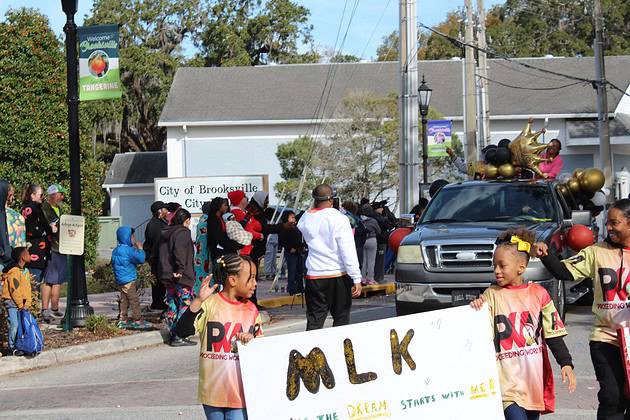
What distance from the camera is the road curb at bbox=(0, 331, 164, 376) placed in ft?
39.2

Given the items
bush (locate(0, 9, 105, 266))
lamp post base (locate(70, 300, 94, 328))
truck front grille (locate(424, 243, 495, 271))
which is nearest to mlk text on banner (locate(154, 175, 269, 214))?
bush (locate(0, 9, 105, 266))

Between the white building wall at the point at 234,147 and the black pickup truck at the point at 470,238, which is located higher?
the white building wall at the point at 234,147

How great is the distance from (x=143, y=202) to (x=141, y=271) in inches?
1464

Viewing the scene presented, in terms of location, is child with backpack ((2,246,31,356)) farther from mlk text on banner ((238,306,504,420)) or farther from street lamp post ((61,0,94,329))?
mlk text on banner ((238,306,504,420))

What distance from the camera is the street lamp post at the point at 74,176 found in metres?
14.0

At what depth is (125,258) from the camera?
45.0ft

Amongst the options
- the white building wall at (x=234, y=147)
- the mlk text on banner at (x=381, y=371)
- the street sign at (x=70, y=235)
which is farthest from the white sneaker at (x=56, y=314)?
the white building wall at (x=234, y=147)

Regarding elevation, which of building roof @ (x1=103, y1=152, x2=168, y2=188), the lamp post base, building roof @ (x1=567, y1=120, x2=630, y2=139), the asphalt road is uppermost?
building roof @ (x1=567, y1=120, x2=630, y2=139)

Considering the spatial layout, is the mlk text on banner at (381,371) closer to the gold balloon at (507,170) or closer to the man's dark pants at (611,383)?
the man's dark pants at (611,383)

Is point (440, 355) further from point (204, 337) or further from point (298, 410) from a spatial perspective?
point (204, 337)

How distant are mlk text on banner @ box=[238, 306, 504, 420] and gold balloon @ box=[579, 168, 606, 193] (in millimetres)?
11239

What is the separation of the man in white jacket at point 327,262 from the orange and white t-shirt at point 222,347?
4544mm

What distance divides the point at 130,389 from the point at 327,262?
2369 millimetres

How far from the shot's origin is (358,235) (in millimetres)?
20125
